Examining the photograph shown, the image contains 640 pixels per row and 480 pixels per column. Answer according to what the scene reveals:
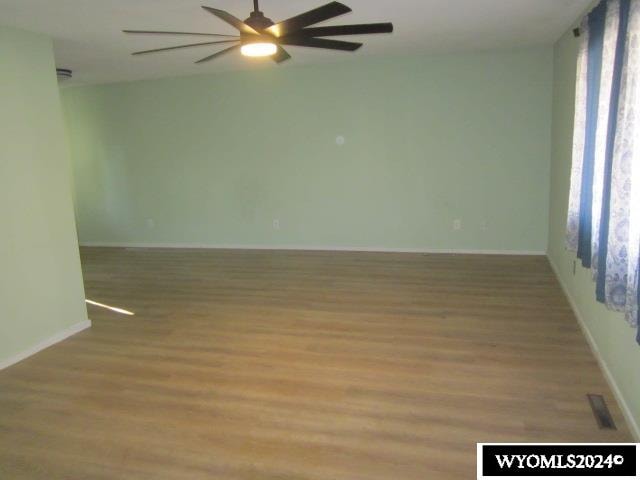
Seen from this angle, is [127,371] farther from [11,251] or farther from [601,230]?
[601,230]

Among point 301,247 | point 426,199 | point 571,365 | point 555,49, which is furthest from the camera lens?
point 301,247

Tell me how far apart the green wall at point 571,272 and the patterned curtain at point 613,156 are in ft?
1.05

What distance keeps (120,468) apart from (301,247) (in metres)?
4.60

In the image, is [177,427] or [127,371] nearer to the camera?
[177,427]

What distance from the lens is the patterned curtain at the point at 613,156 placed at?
6.47 feet

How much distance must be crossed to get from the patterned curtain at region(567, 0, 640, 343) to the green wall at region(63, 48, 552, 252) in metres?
2.60

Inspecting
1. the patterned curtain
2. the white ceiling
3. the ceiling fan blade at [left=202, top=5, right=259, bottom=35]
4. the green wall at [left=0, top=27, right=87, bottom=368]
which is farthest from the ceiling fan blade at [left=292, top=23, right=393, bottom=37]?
the green wall at [left=0, top=27, right=87, bottom=368]

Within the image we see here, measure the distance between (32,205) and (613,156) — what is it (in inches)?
144

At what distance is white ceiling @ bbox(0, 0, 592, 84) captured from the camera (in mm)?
3250

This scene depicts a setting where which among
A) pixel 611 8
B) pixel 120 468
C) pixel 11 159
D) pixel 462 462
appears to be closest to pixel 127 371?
pixel 120 468

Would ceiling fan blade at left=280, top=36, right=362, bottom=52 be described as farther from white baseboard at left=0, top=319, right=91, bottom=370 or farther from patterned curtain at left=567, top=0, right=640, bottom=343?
white baseboard at left=0, top=319, right=91, bottom=370

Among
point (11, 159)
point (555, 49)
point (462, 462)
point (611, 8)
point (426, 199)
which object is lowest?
point (462, 462)

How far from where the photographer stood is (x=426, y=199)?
6.00 metres

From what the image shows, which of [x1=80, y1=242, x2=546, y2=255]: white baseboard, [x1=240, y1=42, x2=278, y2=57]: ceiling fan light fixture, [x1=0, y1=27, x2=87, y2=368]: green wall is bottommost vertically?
[x1=80, y1=242, x2=546, y2=255]: white baseboard
